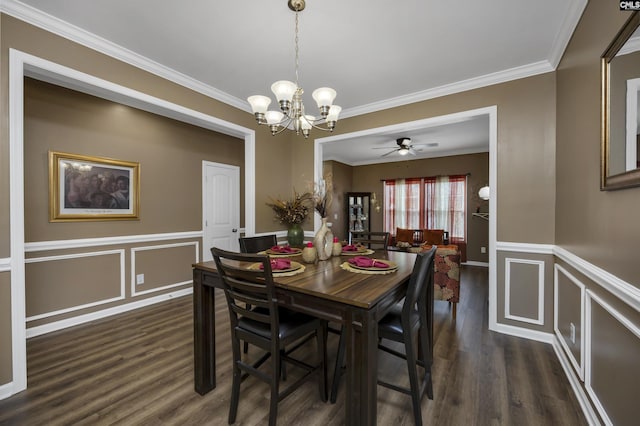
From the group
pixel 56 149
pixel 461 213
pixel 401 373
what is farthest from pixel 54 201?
pixel 461 213

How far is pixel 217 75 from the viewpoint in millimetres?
2906

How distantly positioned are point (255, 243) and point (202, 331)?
937 mm

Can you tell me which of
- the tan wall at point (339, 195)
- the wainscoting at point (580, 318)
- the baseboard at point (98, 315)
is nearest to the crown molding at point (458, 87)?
the wainscoting at point (580, 318)

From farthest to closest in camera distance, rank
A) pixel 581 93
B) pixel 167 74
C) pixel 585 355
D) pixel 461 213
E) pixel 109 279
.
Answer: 1. pixel 461 213
2. pixel 109 279
3. pixel 167 74
4. pixel 581 93
5. pixel 585 355

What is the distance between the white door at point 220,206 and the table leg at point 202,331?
2.71 m

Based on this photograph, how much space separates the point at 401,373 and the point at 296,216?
2607 millimetres

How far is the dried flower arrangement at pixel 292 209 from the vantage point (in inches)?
163

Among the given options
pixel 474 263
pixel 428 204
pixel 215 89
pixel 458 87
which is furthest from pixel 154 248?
pixel 474 263

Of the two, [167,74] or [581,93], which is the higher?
[167,74]

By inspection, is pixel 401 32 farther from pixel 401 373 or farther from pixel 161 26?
pixel 401 373

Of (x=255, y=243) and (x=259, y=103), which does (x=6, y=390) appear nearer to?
(x=255, y=243)

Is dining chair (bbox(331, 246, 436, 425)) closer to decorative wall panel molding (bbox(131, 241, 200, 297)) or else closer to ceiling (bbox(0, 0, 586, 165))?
ceiling (bbox(0, 0, 586, 165))

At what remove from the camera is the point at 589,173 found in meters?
1.78

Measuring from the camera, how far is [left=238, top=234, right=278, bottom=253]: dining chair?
2473 mm
